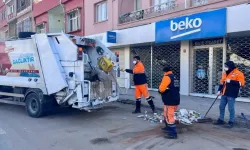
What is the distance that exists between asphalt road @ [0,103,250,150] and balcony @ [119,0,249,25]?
500 cm

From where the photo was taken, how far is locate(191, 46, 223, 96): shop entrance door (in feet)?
34.7

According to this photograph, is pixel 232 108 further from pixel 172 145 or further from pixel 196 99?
pixel 196 99

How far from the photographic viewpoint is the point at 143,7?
13344 millimetres

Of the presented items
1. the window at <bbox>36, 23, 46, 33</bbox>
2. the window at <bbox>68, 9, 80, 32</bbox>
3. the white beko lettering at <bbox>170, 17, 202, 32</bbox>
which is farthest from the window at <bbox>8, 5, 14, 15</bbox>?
the white beko lettering at <bbox>170, 17, 202, 32</bbox>

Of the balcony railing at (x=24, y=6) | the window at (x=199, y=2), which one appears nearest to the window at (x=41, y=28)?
the balcony railing at (x=24, y=6)

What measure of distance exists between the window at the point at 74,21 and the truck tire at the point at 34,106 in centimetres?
1187

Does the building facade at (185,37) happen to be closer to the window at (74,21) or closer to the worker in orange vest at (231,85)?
the worker in orange vest at (231,85)

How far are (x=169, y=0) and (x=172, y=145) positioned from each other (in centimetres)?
868

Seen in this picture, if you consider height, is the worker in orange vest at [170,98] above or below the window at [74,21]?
below

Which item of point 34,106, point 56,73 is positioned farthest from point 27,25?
point 56,73

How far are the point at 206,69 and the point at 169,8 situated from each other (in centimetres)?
331

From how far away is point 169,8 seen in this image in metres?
12.0

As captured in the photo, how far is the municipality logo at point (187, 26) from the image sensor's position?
1001cm

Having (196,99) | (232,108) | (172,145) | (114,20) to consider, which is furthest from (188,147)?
(114,20)
